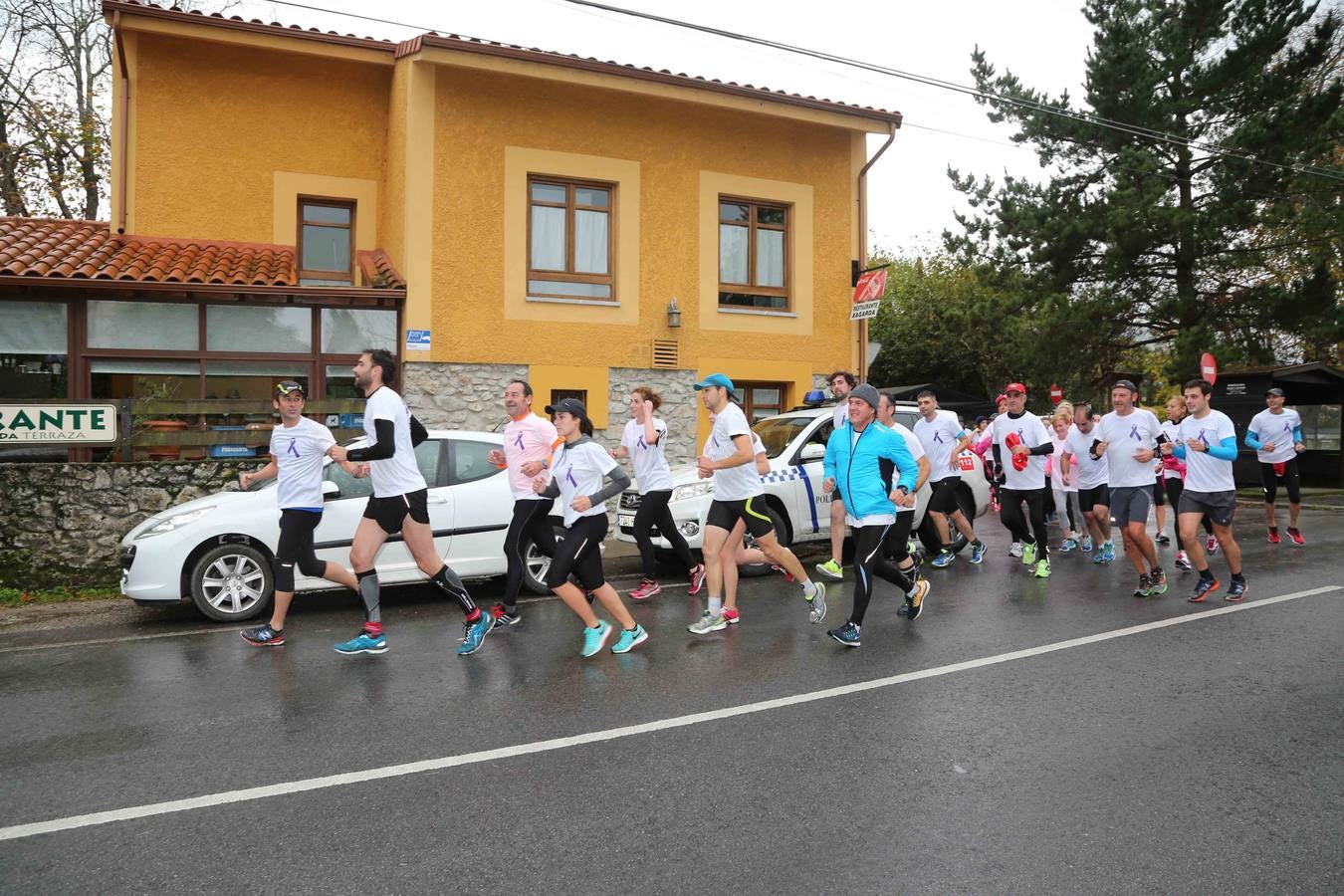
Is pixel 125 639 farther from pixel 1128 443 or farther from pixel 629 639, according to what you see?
pixel 1128 443

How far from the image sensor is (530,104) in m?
14.0

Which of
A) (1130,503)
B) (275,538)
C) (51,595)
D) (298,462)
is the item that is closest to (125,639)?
(275,538)

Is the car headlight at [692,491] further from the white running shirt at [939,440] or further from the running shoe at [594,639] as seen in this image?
the running shoe at [594,639]

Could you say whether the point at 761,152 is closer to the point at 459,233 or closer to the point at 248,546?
the point at 459,233

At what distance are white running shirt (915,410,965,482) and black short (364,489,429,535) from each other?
220 inches

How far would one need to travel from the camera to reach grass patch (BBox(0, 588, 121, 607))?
9328mm

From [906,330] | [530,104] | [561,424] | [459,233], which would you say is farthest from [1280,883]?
[906,330]

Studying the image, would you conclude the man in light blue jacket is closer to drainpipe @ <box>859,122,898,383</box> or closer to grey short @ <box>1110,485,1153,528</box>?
grey short @ <box>1110,485,1153,528</box>

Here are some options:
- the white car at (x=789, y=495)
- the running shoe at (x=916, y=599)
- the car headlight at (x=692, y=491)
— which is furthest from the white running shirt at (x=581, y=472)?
the car headlight at (x=692, y=491)

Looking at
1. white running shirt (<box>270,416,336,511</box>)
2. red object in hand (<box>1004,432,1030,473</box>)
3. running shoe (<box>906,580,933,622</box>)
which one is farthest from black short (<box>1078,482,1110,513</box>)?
white running shirt (<box>270,416,336,511</box>)

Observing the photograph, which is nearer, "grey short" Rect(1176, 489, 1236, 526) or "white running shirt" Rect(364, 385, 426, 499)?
"white running shirt" Rect(364, 385, 426, 499)

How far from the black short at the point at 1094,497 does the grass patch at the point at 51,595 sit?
392 inches

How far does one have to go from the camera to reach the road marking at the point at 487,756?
3.88 m

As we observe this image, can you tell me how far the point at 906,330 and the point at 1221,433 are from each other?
25002 millimetres
